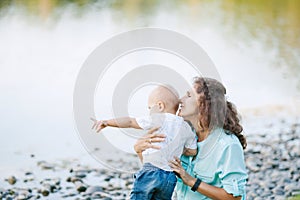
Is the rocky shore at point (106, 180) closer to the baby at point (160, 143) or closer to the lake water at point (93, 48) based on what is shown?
the lake water at point (93, 48)

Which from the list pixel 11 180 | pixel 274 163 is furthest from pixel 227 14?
pixel 11 180

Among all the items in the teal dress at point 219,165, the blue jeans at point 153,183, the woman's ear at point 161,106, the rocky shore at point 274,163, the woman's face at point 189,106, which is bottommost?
the blue jeans at point 153,183

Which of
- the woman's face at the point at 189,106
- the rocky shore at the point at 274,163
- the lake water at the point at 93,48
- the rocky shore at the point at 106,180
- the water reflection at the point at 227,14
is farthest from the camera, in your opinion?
the water reflection at the point at 227,14

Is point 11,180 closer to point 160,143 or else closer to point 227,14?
point 160,143

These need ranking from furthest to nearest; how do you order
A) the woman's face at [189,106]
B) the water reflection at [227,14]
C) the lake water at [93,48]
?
the water reflection at [227,14], the lake water at [93,48], the woman's face at [189,106]

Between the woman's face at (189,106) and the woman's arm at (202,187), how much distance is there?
0.26m

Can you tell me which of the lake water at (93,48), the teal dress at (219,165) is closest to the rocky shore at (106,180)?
the lake water at (93,48)

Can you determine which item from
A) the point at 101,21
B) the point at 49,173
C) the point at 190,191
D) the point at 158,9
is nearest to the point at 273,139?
the point at 49,173

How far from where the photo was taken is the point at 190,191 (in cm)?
354

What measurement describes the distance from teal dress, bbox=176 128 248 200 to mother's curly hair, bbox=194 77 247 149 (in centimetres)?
5

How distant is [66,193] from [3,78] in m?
4.22

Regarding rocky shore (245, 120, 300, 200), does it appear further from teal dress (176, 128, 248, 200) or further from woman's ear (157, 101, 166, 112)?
woman's ear (157, 101, 166, 112)

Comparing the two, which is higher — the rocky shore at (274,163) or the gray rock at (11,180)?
the rocky shore at (274,163)

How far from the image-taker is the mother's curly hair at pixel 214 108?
3439 mm
